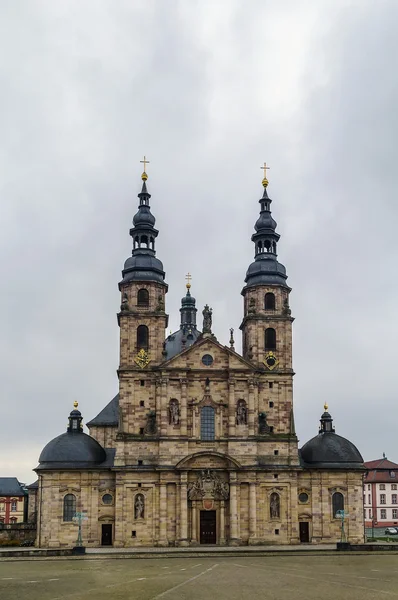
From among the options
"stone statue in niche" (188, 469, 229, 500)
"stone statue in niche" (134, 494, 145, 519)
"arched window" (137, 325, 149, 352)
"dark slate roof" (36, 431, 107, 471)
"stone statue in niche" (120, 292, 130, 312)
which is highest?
"stone statue in niche" (120, 292, 130, 312)

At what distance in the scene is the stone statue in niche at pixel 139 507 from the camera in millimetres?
68000

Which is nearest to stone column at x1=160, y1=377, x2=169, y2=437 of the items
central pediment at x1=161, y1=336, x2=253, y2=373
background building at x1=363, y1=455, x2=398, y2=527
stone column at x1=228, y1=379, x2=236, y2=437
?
central pediment at x1=161, y1=336, x2=253, y2=373

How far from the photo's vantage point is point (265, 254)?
76.5 metres

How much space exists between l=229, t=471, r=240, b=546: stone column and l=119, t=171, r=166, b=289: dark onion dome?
18.5 m

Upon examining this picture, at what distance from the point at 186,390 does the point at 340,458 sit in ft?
48.1

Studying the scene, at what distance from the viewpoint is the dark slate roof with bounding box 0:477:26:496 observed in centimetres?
11544

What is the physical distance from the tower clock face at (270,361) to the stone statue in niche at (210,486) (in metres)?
10.7

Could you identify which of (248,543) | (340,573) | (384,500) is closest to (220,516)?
(248,543)

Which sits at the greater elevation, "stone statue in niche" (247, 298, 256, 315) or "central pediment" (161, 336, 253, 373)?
"stone statue in niche" (247, 298, 256, 315)

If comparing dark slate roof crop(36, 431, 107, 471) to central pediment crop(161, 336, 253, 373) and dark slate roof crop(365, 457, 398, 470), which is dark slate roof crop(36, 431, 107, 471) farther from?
dark slate roof crop(365, 457, 398, 470)

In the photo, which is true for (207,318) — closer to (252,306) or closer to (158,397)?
(252,306)

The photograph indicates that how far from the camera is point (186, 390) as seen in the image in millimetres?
69500

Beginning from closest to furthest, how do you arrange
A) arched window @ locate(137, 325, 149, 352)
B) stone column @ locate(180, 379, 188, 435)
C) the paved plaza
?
the paved plaza → stone column @ locate(180, 379, 188, 435) → arched window @ locate(137, 325, 149, 352)

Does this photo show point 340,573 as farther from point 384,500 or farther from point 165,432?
point 384,500
